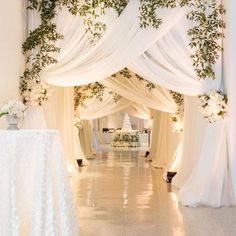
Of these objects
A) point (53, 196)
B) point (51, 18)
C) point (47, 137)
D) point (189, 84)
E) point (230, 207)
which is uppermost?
point (51, 18)

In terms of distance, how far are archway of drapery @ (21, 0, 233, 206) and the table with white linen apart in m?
2.45

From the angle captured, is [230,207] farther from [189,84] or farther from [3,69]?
[3,69]

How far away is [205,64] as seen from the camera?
18.5ft

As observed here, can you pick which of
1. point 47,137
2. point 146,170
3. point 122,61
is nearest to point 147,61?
point 122,61

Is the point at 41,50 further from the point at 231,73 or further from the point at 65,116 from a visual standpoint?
the point at 65,116

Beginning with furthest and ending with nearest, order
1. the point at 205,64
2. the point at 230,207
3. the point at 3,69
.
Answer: the point at 205,64
the point at 230,207
the point at 3,69

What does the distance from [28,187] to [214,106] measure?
9.75 feet

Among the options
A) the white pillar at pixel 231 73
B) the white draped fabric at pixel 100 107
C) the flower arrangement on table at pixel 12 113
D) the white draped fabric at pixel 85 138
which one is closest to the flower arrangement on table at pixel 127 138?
the white draped fabric at pixel 85 138

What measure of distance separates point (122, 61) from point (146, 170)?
414cm

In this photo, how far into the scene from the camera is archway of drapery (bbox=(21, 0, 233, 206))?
18.3 ft

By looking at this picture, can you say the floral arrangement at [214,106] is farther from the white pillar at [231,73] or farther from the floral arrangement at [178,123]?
the floral arrangement at [178,123]

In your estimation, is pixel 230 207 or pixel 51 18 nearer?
pixel 230 207

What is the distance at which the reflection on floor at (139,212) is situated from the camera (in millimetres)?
4117

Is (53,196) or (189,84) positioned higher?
(189,84)
